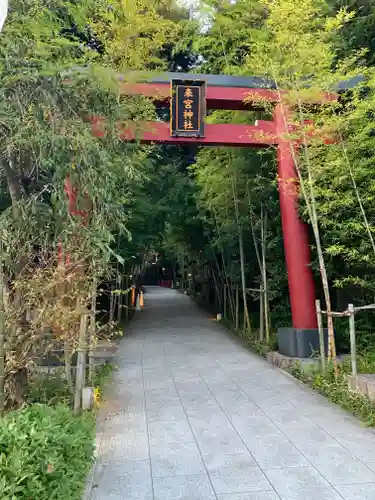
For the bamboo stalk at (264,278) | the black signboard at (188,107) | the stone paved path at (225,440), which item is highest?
the black signboard at (188,107)

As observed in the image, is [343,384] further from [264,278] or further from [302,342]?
[264,278]

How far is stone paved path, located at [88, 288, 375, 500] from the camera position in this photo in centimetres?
282

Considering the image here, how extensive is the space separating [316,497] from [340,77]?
4489mm

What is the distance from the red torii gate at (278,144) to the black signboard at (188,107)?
9 cm

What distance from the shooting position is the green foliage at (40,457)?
6.37 ft

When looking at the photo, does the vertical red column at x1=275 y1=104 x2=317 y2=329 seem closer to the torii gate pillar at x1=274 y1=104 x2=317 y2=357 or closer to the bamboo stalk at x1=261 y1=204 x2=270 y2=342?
the torii gate pillar at x1=274 y1=104 x2=317 y2=357

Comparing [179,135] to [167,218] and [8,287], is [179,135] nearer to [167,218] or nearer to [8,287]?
[8,287]

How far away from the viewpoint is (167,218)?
13.1 metres

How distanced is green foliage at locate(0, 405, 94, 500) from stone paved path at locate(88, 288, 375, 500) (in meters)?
0.40

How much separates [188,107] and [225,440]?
4648mm

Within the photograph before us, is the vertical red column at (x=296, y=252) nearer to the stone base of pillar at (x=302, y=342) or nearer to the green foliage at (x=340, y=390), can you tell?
the stone base of pillar at (x=302, y=342)

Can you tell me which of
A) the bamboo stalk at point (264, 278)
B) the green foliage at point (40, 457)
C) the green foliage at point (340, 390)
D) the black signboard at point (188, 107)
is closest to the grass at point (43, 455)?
the green foliage at point (40, 457)

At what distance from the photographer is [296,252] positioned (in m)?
6.77

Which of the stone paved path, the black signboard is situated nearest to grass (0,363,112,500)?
the stone paved path
